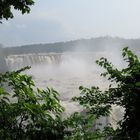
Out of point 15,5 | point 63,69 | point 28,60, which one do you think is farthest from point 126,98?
point 28,60

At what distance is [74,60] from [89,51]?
16142mm

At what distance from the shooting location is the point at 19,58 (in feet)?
341

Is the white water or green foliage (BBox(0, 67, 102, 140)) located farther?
the white water

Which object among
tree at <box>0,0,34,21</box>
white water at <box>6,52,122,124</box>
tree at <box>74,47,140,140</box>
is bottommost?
white water at <box>6,52,122,124</box>

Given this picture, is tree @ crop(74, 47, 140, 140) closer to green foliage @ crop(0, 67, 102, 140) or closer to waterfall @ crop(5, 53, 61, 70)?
green foliage @ crop(0, 67, 102, 140)

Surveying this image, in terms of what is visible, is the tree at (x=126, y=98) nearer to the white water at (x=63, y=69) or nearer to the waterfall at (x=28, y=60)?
the white water at (x=63, y=69)

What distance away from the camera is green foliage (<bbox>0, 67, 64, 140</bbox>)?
499 centimetres

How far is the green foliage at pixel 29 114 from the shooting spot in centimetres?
499

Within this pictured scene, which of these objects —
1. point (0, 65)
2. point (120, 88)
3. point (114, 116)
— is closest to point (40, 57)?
point (0, 65)

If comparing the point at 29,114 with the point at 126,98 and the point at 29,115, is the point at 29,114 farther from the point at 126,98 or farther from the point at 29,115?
the point at 126,98

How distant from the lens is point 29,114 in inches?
201

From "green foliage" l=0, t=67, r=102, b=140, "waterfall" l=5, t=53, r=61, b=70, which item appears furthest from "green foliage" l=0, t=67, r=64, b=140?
"waterfall" l=5, t=53, r=61, b=70

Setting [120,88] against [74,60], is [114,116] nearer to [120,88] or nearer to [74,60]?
[120,88]

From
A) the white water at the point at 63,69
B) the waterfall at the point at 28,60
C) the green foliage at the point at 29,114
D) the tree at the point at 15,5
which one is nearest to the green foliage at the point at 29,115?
→ the green foliage at the point at 29,114
